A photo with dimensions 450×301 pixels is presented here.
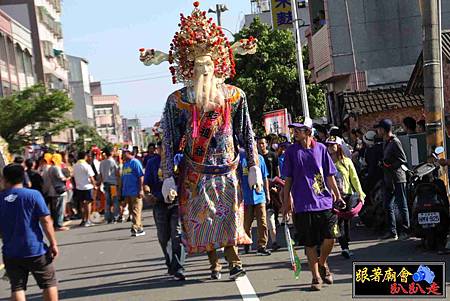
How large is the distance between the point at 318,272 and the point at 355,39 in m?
22.4

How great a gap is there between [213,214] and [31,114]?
82.8 feet

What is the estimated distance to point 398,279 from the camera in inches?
263

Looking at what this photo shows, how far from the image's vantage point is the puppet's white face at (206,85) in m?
9.38

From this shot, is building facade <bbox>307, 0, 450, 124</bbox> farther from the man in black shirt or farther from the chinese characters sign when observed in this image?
the chinese characters sign

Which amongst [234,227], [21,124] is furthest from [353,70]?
[234,227]

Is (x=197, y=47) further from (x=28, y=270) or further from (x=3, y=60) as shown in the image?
(x=3, y=60)

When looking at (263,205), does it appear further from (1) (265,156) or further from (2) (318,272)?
(2) (318,272)

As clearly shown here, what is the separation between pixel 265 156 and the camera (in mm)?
13328

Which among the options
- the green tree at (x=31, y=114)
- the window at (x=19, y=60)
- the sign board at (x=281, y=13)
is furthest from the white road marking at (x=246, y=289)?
the window at (x=19, y=60)

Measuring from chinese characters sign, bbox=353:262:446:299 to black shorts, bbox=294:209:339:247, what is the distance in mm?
1590

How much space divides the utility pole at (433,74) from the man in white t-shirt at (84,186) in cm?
1125

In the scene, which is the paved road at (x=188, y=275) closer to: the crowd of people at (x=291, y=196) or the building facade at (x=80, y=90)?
the crowd of people at (x=291, y=196)

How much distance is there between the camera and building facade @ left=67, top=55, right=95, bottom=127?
284 ft

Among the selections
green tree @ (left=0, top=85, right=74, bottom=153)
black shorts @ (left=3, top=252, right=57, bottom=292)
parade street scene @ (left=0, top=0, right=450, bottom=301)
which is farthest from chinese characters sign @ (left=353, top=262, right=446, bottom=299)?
green tree @ (left=0, top=85, right=74, bottom=153)
